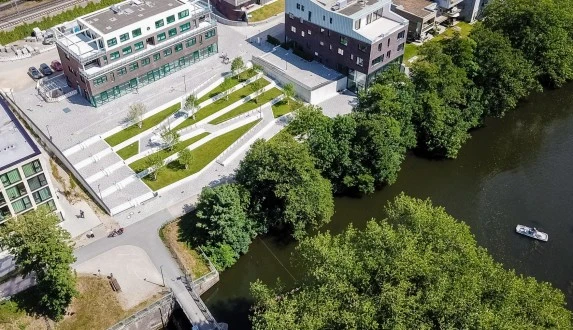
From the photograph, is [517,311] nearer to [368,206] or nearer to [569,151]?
[368,206]

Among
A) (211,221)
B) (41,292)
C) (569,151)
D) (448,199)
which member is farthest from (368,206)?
(41,292)

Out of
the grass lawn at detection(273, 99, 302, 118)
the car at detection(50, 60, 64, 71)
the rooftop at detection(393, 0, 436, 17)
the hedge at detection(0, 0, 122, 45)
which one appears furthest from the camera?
the rooftop at detection(393, 0, 436, 17)

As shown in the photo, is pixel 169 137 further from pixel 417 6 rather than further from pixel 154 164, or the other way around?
pixel 417 6

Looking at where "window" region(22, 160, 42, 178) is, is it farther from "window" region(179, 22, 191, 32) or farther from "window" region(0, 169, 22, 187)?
"window" region(179, 22, 191, 32)

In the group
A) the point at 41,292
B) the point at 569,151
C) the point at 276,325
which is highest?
the point at 276,325

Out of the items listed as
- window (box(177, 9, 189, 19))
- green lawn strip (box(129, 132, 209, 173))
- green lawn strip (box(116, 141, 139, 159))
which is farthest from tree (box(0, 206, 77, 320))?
window (box(177, 9, 189, 19))
